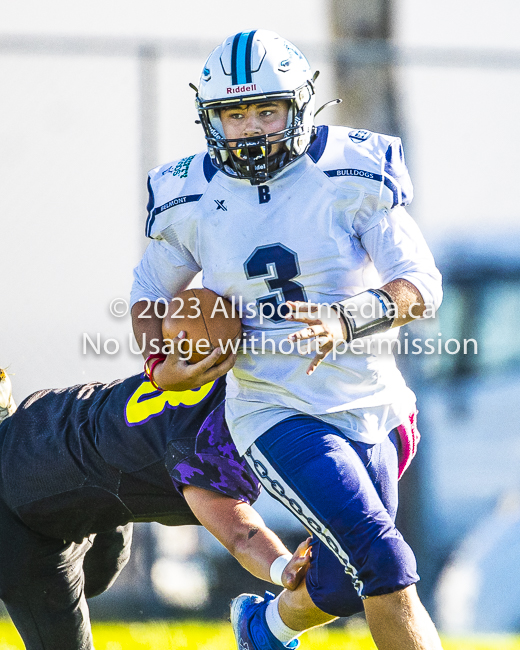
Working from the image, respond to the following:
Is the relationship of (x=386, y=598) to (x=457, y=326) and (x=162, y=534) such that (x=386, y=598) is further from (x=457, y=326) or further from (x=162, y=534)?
(x=457, y=326)

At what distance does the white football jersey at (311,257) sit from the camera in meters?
2.20

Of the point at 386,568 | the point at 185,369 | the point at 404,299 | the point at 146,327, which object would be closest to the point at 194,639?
the point at 146,327

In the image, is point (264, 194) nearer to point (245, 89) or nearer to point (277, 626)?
point (245, 89)

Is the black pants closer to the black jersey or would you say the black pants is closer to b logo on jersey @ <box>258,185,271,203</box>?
the black jersey

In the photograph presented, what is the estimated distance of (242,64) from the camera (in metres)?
2.23

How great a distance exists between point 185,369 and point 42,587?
124 cm

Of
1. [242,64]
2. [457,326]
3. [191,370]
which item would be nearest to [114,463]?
[191,370]

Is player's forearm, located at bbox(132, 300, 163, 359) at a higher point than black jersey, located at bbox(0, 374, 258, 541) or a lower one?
higher

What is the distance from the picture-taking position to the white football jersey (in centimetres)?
220

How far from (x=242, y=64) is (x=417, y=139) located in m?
2.79

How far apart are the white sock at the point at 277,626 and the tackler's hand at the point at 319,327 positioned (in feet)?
2.85

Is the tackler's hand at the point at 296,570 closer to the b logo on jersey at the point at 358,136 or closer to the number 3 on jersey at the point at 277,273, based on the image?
the number 3 on jersey at the point at 277,273

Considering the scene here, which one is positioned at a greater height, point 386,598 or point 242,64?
point 242,64

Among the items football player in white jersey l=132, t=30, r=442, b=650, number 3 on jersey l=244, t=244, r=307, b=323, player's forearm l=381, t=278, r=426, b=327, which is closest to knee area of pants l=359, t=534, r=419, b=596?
football player in white jersey l=132, t=30, r=442, b=650
